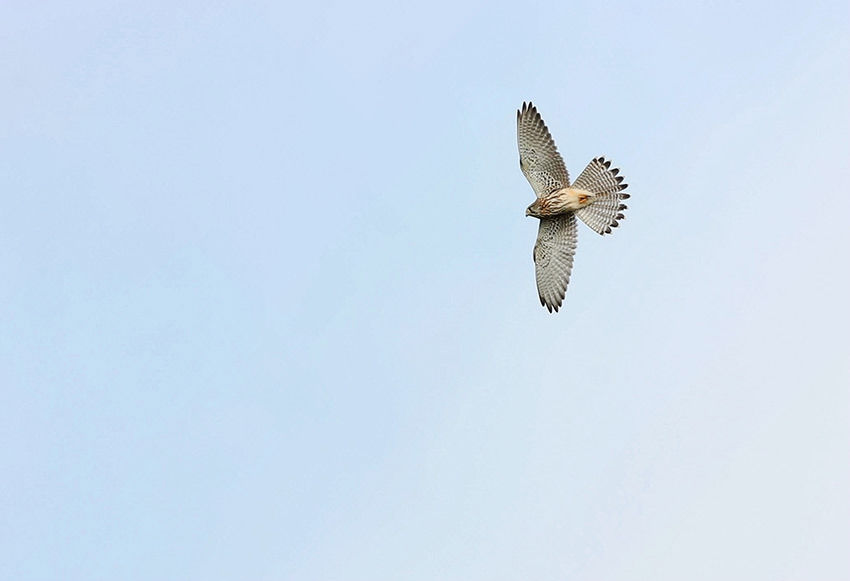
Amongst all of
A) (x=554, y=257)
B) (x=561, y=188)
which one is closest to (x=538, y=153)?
(x=561, y=188)

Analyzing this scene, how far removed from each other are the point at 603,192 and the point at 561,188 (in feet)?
4.20

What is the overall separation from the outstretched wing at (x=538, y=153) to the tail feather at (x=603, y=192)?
25.1 inches

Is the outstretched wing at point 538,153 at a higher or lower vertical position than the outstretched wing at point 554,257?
higher

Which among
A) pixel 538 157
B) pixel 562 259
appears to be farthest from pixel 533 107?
pixel 562 259

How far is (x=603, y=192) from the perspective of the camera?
36.2 meters

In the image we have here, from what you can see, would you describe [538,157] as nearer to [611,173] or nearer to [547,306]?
[611,173]

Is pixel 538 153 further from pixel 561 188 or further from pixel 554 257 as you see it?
pixel 554 257

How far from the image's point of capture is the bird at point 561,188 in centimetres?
3612

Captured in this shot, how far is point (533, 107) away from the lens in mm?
36438

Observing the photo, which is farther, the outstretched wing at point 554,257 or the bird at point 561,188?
the outstretched wing at point 554,257

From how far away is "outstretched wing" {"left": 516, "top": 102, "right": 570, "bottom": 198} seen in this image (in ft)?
120

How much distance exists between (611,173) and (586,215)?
154 centimetres

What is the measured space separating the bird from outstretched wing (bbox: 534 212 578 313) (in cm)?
3

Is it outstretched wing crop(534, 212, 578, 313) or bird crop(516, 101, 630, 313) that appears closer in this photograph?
bird crop(516, 101, 630, 313)
